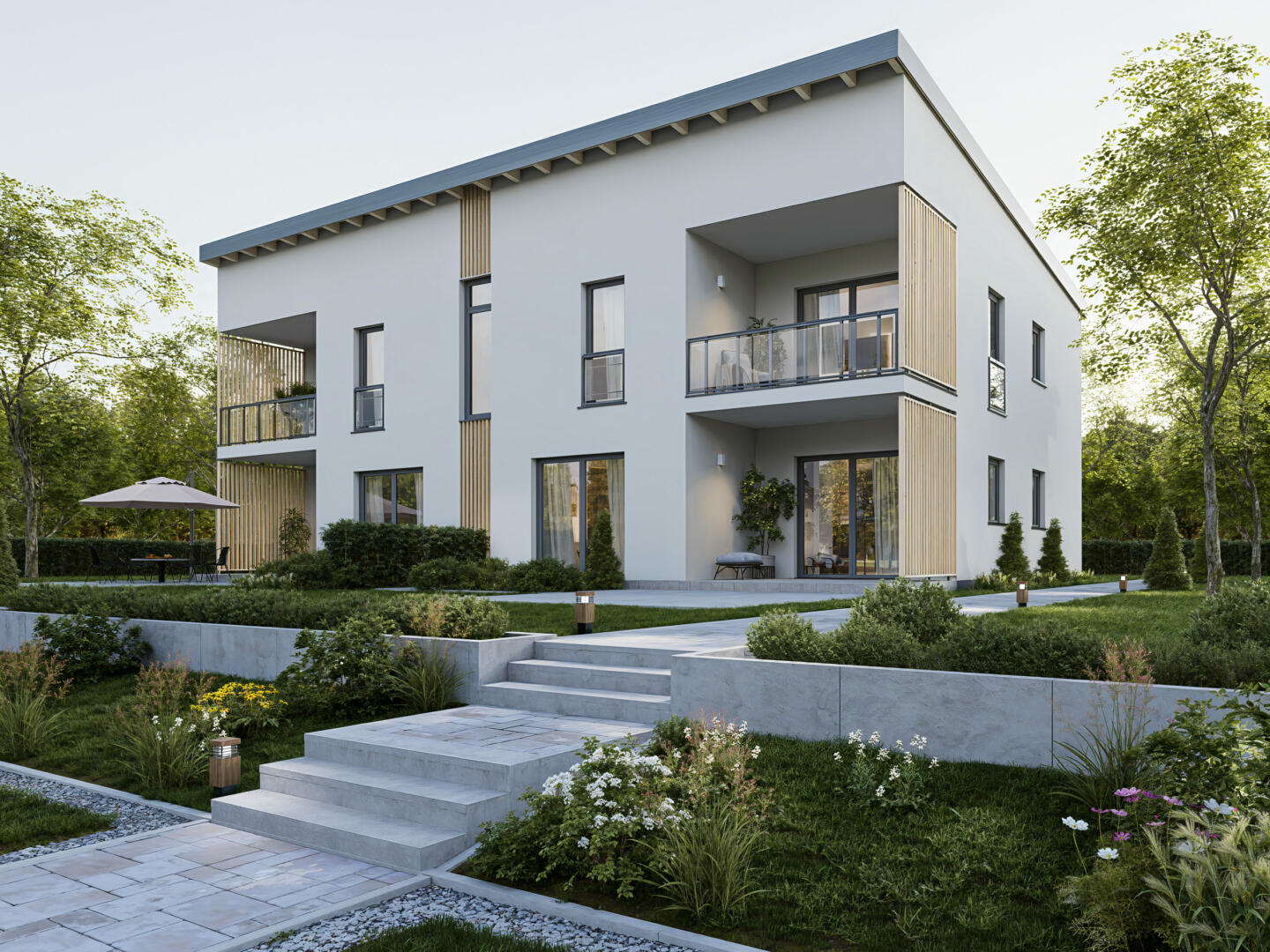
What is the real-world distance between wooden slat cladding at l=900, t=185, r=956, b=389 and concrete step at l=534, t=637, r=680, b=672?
307 inches

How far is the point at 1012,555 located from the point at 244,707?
46.7 feet

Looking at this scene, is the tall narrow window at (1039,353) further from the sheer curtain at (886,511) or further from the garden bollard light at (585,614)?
the garden bollard light at (585,614)

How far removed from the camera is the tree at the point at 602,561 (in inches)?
611

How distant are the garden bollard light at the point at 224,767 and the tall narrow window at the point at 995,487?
14.7m

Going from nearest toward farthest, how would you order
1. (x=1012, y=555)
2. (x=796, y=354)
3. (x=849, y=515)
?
1. (x=796, y=354)
2. (x=849, y=515)
3. (x=1012, y=555)

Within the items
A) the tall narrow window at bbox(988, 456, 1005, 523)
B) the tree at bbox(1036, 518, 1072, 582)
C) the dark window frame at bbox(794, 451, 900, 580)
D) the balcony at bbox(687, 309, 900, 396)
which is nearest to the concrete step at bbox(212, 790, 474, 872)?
the balcony at bbox(687, 309, 900, 396)

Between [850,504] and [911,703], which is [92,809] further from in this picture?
[850,504]

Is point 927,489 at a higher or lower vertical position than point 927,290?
lower

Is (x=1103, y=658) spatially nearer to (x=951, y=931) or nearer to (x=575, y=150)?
(x=951, y=931)

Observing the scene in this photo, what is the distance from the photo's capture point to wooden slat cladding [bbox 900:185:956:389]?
13328 millimetres

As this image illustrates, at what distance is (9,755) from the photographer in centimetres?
729

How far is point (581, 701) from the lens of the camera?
672 centimetres

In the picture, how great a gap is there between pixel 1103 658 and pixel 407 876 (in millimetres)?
4024

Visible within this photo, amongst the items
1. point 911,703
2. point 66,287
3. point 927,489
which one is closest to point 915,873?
point 911,703
